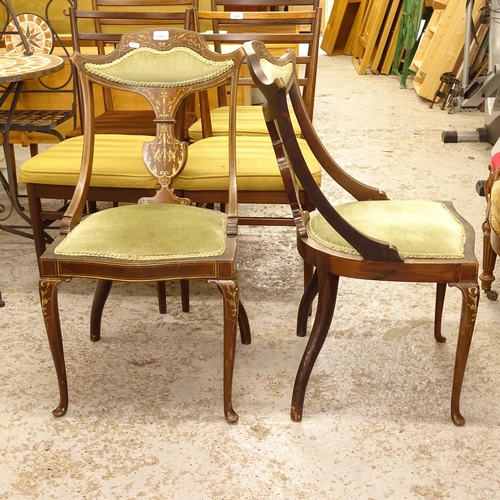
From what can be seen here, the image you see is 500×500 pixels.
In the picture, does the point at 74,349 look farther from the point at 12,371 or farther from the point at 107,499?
the point at 107,499

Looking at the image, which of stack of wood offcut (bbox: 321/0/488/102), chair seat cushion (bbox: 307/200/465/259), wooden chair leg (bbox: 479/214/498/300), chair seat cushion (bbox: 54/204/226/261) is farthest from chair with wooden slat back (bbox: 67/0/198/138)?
stack of wood offcut (bbox: 321/0/488/102)

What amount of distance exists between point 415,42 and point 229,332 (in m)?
5.70

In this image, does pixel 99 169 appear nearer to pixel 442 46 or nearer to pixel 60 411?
pixel 60 411

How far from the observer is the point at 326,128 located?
17.5 ft

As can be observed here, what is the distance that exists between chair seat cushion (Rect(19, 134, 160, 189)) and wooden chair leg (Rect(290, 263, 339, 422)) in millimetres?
890

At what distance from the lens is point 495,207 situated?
236 cm

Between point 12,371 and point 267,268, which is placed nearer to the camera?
point 12,371

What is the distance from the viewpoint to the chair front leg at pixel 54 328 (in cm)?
196

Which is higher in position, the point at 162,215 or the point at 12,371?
the point at 162,215

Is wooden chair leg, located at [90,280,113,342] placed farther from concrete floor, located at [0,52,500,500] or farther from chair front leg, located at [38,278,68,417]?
chair front leg, located at [38,278,68,417]

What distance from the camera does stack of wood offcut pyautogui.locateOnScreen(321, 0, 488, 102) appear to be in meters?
5.73

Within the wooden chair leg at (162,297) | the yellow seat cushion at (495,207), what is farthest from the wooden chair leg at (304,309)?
the yellow seat cushion at (495,207)

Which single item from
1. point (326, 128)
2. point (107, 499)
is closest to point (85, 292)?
point (107, 499)

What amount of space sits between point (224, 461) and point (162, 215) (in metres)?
0.75
